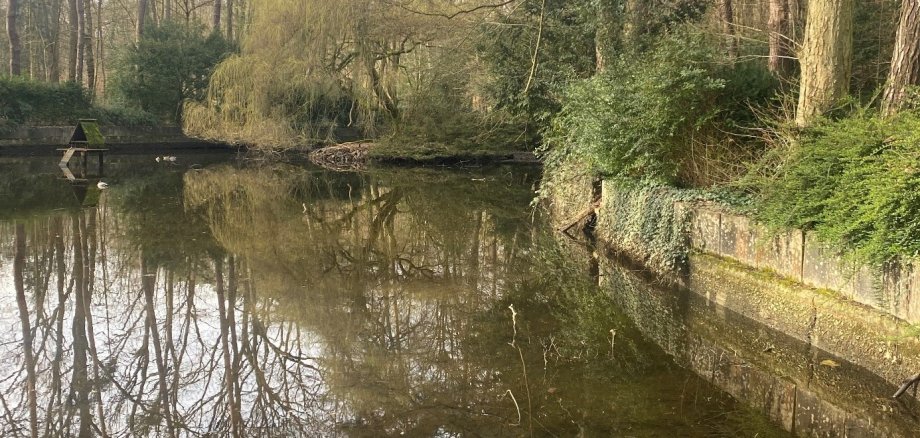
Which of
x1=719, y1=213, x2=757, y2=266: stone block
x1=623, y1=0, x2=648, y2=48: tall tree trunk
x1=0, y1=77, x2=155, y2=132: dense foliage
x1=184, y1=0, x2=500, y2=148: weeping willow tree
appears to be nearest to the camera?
x1=719, y1=213, x2=757, y2=266: stone block

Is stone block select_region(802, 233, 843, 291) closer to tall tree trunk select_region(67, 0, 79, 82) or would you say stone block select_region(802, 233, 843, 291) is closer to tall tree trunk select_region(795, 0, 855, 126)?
tall tree trunk select_region(795, 0, 855, 126)

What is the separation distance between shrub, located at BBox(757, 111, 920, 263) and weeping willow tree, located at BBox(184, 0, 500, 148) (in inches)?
737

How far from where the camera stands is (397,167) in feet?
86.6

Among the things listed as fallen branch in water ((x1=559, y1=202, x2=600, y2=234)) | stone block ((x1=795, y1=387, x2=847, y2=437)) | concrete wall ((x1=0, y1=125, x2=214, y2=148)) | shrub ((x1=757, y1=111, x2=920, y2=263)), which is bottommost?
stone block ((x1=795, y1=387, x2=847, y2=437))

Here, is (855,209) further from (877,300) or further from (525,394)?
(525,394)

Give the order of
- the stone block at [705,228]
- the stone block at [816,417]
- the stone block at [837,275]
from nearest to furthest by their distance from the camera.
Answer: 1. the stone block at [816,417]
2. the stone block at [837,275]
3. the stone block at [705,228]

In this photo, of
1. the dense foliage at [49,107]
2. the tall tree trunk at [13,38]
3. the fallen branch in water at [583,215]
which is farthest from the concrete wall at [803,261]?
the tall tree trunk at [13,38]

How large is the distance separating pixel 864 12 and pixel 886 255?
387 inches

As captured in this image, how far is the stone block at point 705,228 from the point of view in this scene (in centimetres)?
745

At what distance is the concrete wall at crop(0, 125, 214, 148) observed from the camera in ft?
90.6

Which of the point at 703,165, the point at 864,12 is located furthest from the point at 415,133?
the point at 703,165

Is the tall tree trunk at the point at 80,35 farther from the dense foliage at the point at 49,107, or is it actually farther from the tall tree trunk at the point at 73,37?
the dense foliage at the point at 49,107

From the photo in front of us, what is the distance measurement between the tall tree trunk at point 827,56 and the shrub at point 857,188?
925mm

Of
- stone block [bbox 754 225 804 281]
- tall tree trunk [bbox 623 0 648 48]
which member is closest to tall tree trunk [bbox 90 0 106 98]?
tall tree trunk [bbox 623 0 648 48]
